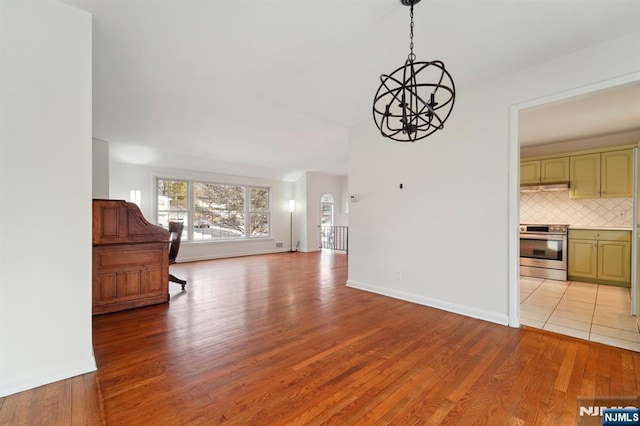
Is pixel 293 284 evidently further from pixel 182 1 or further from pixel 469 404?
pixel 182 1

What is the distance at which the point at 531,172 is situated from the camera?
17.2 ft

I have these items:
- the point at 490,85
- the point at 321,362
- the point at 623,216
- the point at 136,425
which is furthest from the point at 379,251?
the point at 623,216

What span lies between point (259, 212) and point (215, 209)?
137 centimetres

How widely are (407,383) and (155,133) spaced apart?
17.2ft

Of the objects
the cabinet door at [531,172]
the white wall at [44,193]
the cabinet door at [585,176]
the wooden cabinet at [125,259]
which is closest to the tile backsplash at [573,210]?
the cabinet door at [585,176]

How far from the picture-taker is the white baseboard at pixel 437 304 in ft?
9.75

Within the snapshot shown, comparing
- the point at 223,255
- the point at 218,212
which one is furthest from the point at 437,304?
the point at 218,212

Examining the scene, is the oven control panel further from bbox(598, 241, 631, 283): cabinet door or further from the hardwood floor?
the hardwood floor

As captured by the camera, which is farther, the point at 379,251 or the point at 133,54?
the point at 379,251

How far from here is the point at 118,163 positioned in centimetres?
611

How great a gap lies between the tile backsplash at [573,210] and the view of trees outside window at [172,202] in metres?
7.69

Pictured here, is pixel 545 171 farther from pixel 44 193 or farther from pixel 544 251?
pixel 44 193

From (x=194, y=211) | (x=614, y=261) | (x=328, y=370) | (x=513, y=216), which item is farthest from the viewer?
(x=194, y=211)

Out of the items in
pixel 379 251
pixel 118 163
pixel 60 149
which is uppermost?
pixel 118 163
